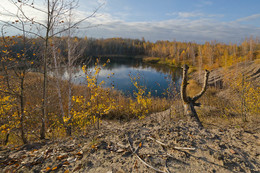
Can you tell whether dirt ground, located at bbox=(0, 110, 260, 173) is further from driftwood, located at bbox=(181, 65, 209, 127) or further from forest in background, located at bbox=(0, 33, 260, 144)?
driftwood, located at bbox=(181, 65, 209, 127)

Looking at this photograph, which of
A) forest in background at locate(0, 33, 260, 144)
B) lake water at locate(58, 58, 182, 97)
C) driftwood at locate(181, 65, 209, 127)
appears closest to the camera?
forest in background at locate(0, 33, 260, 144)

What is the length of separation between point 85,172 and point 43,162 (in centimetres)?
120

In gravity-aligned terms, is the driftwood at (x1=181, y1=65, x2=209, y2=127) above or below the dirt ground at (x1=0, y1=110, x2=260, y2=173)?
above

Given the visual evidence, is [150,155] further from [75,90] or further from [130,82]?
[130,82]

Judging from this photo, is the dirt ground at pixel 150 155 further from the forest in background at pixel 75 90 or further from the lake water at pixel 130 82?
the lake water at pixel 130 82

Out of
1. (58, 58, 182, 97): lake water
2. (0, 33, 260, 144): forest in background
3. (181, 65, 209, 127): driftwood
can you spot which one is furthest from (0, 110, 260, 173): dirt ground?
(58, 58, 182, 97): lake water

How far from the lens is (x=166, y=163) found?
291cm

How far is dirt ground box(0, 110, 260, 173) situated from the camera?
2844 millimetres

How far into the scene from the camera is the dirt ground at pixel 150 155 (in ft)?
9.33

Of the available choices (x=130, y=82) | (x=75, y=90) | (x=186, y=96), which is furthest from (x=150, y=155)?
(x=130, y=82)

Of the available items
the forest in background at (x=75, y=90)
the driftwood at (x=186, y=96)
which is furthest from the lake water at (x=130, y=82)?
the driftwood at (x=186, y=96)

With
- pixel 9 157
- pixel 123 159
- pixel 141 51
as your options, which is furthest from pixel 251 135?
pixel 141 51

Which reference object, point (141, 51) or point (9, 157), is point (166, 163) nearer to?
point (9, 157)

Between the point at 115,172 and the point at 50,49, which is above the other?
the point at 50,49
